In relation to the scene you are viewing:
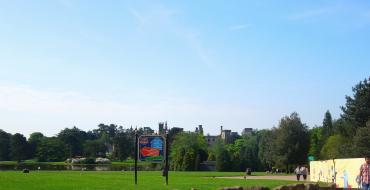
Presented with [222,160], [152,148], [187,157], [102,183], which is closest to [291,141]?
[222,160]

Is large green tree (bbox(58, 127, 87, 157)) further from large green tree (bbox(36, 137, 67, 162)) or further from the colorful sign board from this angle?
the colorful sign board

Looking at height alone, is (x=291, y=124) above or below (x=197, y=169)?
above

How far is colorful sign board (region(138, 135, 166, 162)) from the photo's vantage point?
39188 millimetres

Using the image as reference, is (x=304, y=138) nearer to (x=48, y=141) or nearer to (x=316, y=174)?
(x=316, y=174)

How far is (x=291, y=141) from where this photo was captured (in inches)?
3826

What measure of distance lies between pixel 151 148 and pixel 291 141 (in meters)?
62.5

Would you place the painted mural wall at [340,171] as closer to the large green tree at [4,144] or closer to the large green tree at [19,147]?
the large green tree at [19,147]

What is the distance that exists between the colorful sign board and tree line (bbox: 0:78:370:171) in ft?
123

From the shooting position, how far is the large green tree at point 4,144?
18573 cm

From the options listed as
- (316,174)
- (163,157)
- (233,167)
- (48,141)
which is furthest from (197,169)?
(48,141)

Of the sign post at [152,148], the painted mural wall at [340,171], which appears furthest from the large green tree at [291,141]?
the sign post at [152,148]

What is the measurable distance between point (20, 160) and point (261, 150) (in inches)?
3883

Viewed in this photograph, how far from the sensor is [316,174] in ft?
176

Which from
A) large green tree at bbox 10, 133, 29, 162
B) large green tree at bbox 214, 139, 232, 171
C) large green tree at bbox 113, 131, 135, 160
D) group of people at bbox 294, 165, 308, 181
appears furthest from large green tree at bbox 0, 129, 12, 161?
group of people at bbox 294, 165, 308, 181
